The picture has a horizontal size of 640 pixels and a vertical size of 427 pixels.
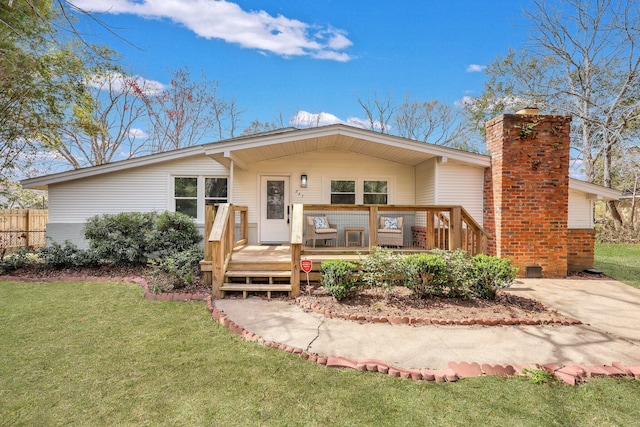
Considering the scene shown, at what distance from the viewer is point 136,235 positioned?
22.7 feet

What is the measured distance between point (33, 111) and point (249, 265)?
6500 millimetres

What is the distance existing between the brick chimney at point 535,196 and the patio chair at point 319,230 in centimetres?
366

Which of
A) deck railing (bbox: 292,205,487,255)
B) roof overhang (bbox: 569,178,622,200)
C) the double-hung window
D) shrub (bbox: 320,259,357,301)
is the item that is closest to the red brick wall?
roof overhang (bbox: 569,178,622,200)

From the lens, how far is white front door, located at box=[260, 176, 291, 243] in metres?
8.96

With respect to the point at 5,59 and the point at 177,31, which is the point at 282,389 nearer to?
the point at 5,59

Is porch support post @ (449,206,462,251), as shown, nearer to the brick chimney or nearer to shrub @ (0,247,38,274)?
the brick chimney

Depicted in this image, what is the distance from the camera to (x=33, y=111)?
7.32 m

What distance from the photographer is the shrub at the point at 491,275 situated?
14.3ft

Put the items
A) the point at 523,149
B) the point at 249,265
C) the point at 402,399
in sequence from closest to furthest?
the point at 402,399, the point at 249,265, the point at 523,149

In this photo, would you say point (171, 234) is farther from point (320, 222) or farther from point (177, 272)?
point (320, 222)

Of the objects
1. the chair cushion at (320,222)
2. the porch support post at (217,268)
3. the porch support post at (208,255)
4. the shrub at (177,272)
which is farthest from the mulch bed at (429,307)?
the chair cushion at (320,222)

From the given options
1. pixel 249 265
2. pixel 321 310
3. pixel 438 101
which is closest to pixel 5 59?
pixel 249 265

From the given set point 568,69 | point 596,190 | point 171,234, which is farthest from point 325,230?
point 568,69

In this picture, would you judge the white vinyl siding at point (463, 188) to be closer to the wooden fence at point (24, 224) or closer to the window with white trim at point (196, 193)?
the window with white trim at point (196, 193)
